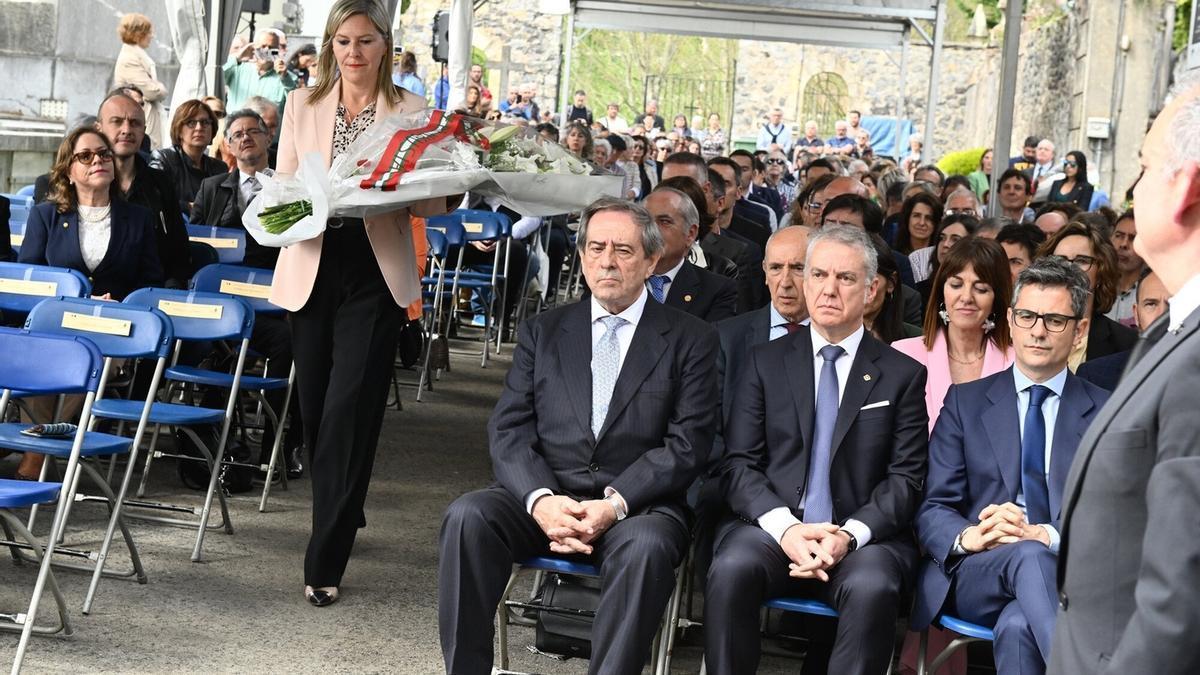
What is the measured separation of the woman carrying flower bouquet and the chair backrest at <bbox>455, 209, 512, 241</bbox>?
5.42 metres

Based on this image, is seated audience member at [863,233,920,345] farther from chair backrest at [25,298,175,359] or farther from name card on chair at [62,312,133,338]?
name card on chair at [62,312,133,338]

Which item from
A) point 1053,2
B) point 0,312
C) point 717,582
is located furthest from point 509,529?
point 1053,2

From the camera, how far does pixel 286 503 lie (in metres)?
7.00

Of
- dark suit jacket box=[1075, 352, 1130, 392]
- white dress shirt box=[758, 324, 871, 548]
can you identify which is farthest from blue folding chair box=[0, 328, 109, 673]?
dark suit jacket box=[1075, 352, 1130, 392]

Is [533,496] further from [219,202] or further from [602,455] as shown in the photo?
[219,202]

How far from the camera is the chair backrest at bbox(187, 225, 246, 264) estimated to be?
838cm

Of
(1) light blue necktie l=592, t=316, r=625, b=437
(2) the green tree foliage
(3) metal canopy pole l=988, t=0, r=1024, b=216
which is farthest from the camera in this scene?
(2) the green tree foliage

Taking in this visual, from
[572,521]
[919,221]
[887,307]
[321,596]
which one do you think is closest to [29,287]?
[321,596]

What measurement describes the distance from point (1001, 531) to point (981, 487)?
25 centimetres

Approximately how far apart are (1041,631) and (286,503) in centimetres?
390

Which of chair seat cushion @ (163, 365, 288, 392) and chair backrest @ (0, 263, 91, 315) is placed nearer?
chair backrest @ (0, 263, 91, 315)

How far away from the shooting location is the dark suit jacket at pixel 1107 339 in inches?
237

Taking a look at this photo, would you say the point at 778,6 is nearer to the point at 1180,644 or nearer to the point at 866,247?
the point at 866,247

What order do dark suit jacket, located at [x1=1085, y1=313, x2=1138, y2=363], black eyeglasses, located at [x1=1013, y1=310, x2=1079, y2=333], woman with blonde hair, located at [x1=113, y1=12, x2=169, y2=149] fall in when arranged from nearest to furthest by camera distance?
1. black eyeglasses, located at [x1=1013, y1=310, x2=1079, y2=333]
2. dark suit jacket, located at [x1=1085, y1=313, x2=1138, y2=363]
3. woman with blonde hair, located at [x1=113, y1=12, x2=169, y2=149]
